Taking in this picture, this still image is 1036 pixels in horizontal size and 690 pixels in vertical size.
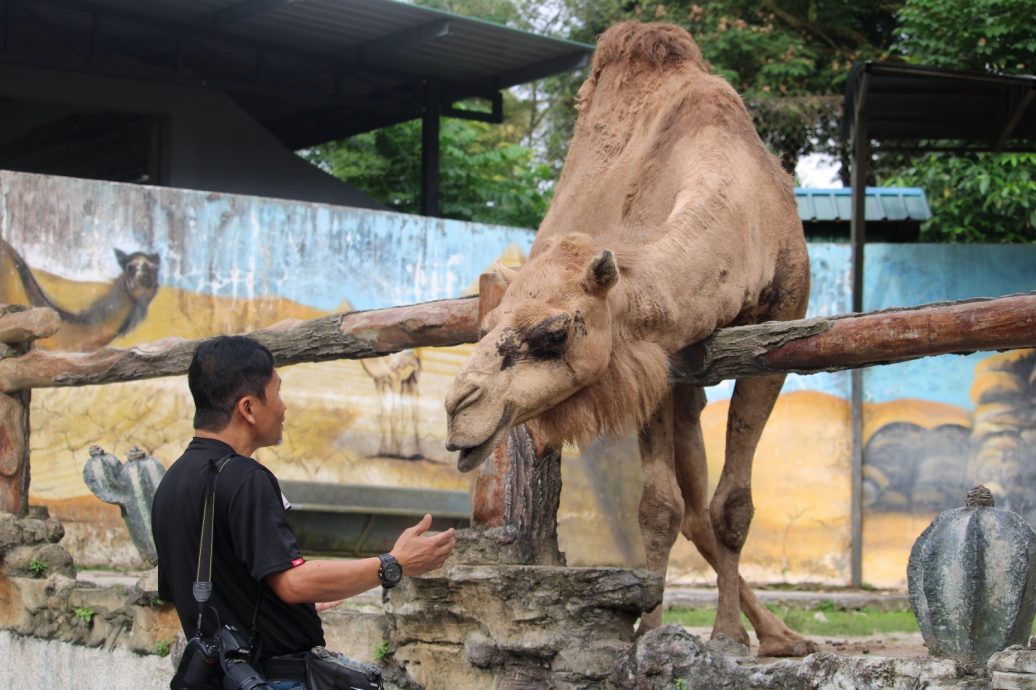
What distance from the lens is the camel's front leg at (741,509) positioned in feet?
20.9

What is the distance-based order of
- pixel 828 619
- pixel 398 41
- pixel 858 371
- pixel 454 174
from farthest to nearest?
pixel 454 174, pixel 398 41, pixel 858 371, pixel 828 619

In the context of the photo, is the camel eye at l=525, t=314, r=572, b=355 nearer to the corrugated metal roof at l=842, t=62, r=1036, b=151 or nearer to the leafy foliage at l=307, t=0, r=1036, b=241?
the corrugated metal roof at l=842, t=62, r=1036, b=151

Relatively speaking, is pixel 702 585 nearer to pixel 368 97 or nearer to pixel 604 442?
pixel 604 442

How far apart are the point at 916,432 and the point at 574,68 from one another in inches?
226

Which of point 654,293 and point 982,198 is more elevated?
point 982,198

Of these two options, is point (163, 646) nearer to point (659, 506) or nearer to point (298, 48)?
point (659, 506)

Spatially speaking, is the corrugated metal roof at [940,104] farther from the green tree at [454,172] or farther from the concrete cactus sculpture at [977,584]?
the concrete cactus sculpture at [977,584]

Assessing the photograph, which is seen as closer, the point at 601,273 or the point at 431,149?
the point at 601,273

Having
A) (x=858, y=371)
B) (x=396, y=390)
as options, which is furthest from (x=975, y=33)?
(x=396, y=390)

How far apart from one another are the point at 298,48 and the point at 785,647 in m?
11.1

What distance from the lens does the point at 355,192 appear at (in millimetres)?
17953

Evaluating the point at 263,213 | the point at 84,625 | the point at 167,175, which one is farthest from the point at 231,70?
the point at 84,625

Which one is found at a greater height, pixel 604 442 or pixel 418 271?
pixel 418 271

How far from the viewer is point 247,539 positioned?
134 inches
